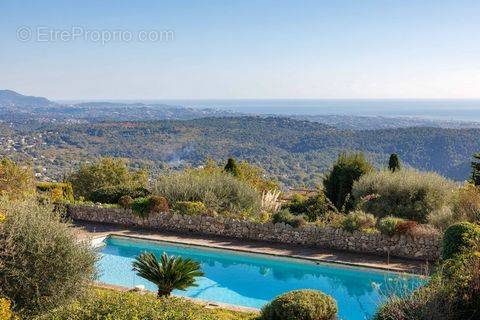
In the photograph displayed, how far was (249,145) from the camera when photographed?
367 feet

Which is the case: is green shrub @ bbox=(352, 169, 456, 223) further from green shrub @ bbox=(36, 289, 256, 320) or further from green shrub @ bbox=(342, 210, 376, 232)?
green shrub @ bbox=(36, 289, 256, 320)

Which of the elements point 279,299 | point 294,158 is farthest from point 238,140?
point 279,299

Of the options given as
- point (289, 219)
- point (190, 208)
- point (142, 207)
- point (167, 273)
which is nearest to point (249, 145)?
point (142, 207)

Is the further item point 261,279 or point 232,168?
point 232,168

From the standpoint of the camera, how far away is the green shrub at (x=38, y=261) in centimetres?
784

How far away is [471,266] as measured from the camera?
23.7 feet

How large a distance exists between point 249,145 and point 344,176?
9151 cm

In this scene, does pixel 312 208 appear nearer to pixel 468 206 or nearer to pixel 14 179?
pixel 468 206

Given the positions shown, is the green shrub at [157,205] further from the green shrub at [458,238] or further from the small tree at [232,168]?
the green shrub at [458,238]

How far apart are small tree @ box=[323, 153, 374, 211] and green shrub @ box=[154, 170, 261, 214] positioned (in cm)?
345

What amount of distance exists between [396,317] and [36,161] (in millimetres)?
80943

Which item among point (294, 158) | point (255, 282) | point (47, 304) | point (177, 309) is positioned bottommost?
point (294, 158)

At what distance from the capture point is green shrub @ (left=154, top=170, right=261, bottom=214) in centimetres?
1842

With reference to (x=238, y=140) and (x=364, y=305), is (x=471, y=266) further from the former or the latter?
(x=238, y=140)
